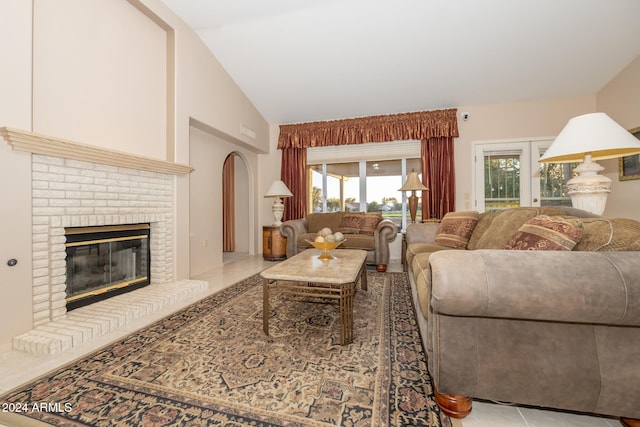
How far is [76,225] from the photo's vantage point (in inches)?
87.6

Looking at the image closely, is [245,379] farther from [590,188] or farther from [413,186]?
[413,186]

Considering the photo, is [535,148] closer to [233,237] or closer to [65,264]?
[233,237]

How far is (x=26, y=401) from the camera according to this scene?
4.11 feet

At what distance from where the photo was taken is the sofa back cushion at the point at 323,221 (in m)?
4.79

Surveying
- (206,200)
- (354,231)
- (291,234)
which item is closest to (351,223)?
(354,231)

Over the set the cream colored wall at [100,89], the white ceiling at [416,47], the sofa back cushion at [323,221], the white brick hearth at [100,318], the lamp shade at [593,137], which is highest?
the white ceiling at [416,47]

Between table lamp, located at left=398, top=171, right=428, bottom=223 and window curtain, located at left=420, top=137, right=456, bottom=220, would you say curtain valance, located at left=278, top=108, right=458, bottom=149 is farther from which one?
table lamp, located at left=398, top=171, right=428, bottom=223

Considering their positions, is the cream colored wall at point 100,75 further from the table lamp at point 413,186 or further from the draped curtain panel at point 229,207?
the table lamp at point 413,186

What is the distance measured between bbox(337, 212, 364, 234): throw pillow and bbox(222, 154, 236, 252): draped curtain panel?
7.94ft

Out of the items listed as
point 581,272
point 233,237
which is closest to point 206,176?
point 233,237

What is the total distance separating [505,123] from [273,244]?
13.7 ft

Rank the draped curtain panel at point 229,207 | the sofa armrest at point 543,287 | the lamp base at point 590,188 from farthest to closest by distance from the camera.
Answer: the draped curtain panel at point 229,207 < the lamp base at point 590,188 < the sofa armrest at point 543,287

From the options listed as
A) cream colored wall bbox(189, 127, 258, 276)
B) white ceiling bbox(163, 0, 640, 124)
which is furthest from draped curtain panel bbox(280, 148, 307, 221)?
white ceiling bbox(163, 0, 640, 124)

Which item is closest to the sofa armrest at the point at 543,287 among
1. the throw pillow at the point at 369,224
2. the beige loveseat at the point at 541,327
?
the beige loveseat at the point at 541,327
